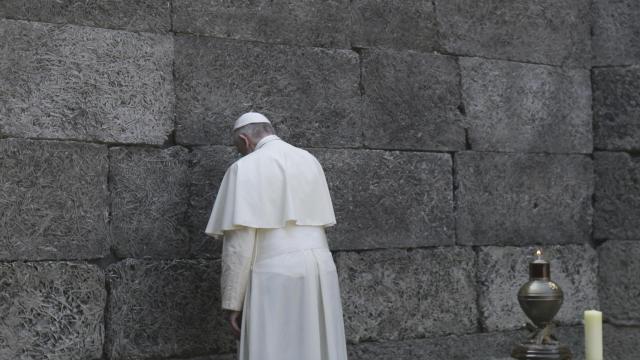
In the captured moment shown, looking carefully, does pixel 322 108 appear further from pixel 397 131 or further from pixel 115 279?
pixel 115 279

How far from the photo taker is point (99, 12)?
5.92m

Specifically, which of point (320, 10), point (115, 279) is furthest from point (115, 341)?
point (320, 10)

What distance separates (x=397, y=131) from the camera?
6.88m

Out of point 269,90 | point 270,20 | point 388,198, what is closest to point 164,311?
point 269,90

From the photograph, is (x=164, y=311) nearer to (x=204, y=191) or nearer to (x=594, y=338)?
(x=204, y=191)

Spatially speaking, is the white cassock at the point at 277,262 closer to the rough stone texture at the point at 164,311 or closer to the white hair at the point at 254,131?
the white hair at the point at 254,131

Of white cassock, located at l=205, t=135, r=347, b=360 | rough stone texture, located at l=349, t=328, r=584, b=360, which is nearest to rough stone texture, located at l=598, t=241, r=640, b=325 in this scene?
rough stone texture, located at l=349, t=328, r=584, b=360

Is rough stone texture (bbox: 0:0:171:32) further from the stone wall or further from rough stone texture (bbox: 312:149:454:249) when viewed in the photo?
rough stone texture (bbox: 312:149:454:249)

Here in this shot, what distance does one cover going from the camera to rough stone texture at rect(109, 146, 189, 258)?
5906 mm

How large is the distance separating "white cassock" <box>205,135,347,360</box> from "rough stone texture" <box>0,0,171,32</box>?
121 centimetres

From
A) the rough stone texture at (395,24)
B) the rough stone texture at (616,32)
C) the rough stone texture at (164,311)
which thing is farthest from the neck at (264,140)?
the rough stone texture at (616,32)

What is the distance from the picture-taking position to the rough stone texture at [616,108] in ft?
24.7

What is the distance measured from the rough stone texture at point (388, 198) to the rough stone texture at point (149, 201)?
3.14 feet

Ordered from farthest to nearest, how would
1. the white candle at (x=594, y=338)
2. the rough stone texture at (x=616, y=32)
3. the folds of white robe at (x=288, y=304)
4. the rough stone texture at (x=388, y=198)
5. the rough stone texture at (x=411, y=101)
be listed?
the rough stone texture at (x=616, y=32), the rough stone texture at (x=411, y=101), the rough stone texture at (x=388, y=198), the folds of white robe at (x=288, y=304), the white candle at (x=594, y=338)
